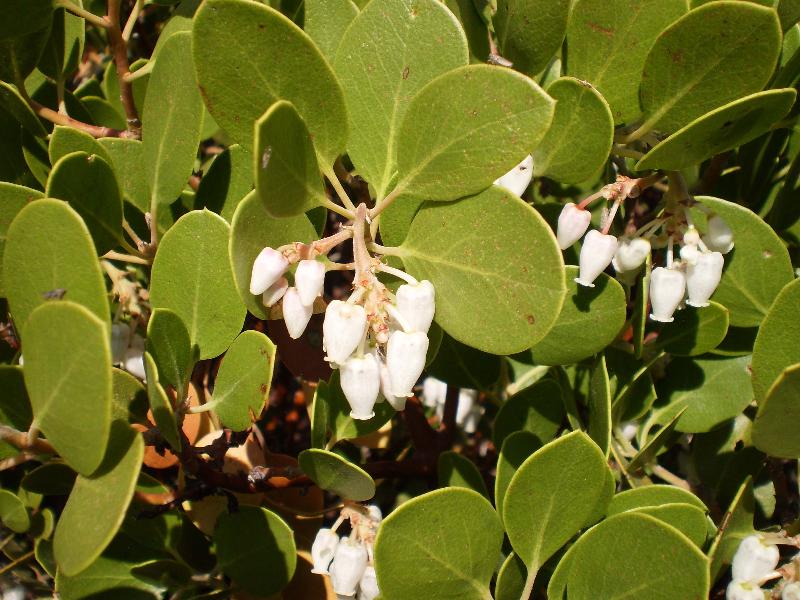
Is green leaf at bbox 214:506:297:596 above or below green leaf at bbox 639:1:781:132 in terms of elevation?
below

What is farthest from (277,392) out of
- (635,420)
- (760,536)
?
(760,536)

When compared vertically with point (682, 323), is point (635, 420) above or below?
below

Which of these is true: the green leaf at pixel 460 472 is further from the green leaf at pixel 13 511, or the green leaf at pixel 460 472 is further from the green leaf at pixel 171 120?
the green leaf at pixel 13 511

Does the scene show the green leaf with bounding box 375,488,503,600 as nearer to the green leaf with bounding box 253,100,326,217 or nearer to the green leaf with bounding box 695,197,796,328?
the green leaf with bounding box 253,100,326,217

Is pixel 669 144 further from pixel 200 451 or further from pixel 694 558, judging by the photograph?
pixel 200 451

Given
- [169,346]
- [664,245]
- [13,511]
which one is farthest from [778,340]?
[13,511]

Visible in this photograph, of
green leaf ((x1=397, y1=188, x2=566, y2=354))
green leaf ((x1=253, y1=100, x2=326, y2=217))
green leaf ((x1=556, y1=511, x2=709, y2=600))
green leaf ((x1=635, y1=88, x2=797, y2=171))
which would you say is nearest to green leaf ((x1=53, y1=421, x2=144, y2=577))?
green leaf ((x1=253, y1=100, x2=326, y2=217))

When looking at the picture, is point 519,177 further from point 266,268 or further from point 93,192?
point 93,192
